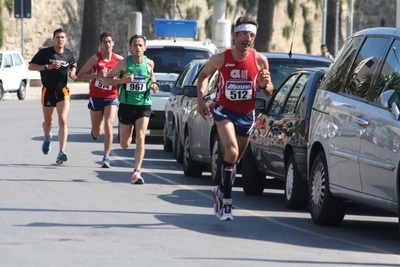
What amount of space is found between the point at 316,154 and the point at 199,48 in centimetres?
1027

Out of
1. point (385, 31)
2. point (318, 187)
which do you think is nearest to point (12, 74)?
point (318, 187)

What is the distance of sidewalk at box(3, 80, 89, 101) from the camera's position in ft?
134

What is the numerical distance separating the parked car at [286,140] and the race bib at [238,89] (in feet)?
3.16

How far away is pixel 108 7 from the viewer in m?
56.8

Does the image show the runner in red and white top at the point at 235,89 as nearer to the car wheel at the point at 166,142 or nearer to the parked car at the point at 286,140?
the parked car at the point at 286,140

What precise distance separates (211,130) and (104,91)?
243 centimetres

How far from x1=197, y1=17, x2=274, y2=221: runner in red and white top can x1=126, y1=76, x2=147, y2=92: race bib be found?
3385 millimetres

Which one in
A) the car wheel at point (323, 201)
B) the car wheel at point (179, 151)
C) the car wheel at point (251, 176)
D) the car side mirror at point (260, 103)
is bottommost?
the car wheel at point (179, 151)

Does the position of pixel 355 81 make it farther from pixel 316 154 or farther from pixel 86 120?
pixel 86 120

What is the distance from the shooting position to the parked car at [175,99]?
1730 cm

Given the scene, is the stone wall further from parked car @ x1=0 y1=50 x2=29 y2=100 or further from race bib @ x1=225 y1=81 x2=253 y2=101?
race bib @ x1=225 y1=81 x2=253 y2=101

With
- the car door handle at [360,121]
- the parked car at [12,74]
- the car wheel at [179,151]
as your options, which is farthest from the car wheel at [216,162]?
the parked car at [12,74]

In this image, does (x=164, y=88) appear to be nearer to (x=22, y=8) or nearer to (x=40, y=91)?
(x=22, y=8)

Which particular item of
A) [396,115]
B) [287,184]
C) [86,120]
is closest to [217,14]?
[86,120]
